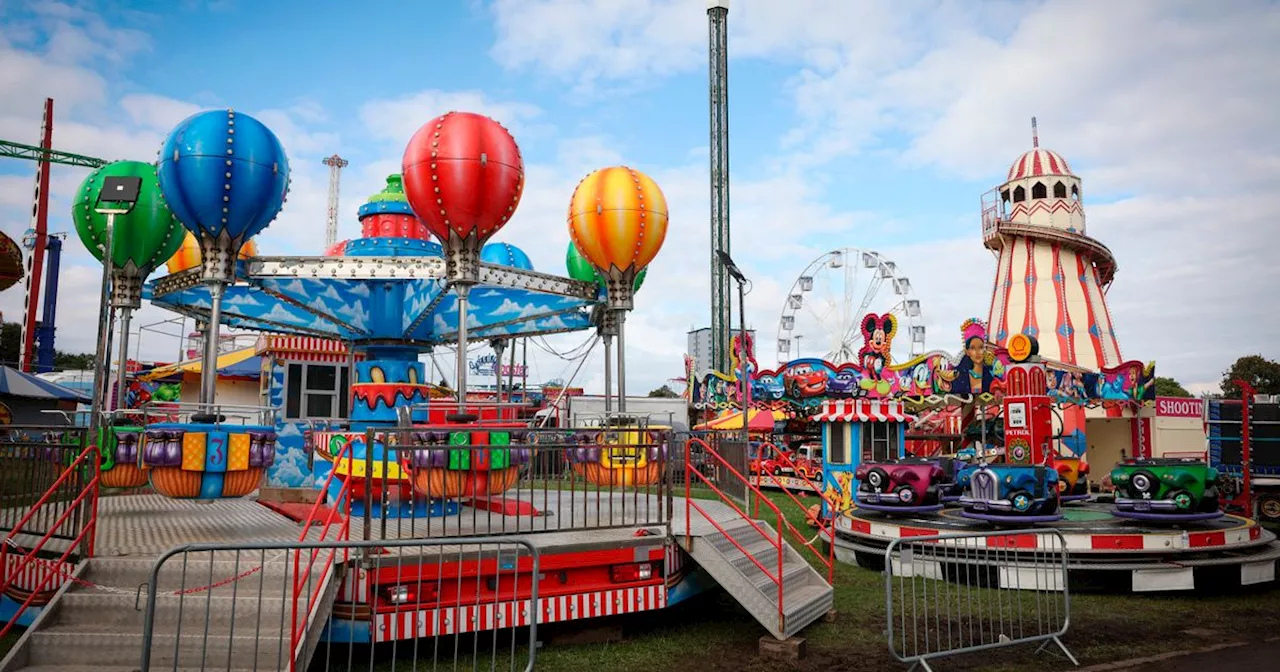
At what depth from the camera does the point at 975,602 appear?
9.14 m

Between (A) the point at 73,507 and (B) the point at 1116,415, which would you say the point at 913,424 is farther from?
(A) the point at 73,507

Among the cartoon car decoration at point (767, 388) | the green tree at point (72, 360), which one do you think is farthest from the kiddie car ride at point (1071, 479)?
the green tree at point (72, 360)

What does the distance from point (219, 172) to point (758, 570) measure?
7.81m

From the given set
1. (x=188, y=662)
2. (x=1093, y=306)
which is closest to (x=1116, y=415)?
(x=1093, y=306)

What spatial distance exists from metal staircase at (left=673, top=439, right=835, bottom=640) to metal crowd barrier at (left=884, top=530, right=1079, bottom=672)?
2.52ft

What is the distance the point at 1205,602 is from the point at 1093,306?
23.9 m

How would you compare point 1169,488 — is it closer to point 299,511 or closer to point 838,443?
point 838,443

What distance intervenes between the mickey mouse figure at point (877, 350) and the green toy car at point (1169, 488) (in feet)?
38.7

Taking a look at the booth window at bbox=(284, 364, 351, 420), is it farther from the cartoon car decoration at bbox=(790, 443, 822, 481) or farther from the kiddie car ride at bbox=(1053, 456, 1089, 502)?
the kiddie car ride at bbox=(1053, 456, 1089, 502)

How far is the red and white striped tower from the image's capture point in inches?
1177

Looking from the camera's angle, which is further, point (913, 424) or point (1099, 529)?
point (913, 424)

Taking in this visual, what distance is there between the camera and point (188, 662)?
5.50 m

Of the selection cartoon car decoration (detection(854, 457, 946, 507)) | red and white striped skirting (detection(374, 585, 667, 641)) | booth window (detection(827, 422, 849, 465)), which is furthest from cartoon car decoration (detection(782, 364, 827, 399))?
red and white striped skirting (detection(374, 585, 667, 641))

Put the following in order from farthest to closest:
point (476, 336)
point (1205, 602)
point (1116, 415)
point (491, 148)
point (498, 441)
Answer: point (1116, 415)
point (476, 336)
point (491, 148)
point (1205, 602)
point (498, 441)
